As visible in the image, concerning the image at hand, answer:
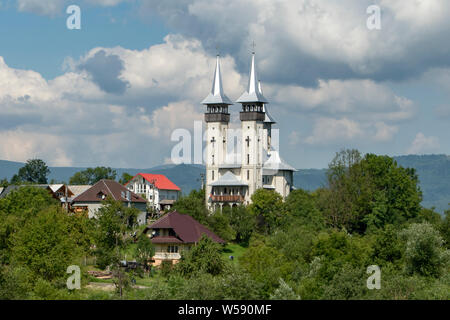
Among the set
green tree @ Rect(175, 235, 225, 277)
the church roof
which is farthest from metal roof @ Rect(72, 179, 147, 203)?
green tree @ Rect(175, 235, 225, 277)

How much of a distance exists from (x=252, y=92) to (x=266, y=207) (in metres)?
19.1

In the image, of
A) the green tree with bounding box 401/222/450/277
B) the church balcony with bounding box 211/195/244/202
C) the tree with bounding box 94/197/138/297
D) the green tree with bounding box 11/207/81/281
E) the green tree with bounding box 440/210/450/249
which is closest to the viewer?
the green tree with bounding box 11/207/81/281

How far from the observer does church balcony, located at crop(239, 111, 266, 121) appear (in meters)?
114

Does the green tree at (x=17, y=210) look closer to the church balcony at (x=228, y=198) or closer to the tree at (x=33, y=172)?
the church balcony at (x=228, y=198)

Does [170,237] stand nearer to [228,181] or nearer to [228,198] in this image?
[228,198]

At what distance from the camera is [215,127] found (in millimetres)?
115938

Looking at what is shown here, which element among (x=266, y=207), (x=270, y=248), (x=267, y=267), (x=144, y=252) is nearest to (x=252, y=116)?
(x=266, y=207)

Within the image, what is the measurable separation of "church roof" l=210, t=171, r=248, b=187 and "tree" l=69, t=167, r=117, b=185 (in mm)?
48496

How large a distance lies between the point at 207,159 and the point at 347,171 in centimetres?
2253

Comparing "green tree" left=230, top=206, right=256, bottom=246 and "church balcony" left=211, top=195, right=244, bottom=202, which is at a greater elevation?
"church balcony" left=211, top=195, right=244, bottom=202

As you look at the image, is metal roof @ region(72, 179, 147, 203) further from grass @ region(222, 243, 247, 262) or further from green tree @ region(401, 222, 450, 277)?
green tree @ region(401, 222, 450, 277)
